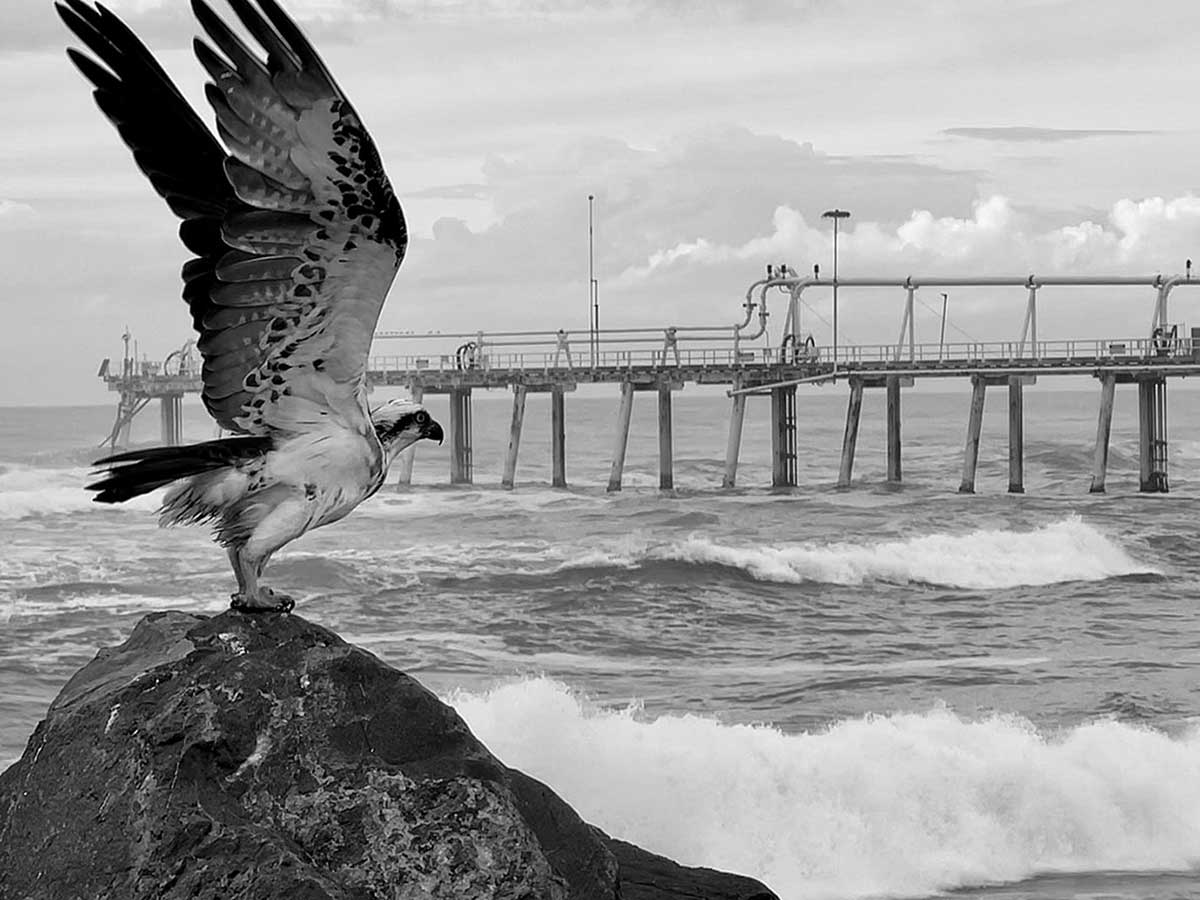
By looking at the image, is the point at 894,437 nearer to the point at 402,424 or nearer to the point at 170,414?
the point at 170,414

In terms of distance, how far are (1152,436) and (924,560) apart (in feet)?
70.3

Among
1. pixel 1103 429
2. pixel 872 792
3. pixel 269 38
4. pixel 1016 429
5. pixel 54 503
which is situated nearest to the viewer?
pixel 269 38

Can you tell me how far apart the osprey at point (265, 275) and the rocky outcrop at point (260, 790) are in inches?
17.4

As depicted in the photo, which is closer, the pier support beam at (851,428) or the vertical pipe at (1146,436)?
the vertical pipe at (1146,436)

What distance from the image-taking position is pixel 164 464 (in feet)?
22.3

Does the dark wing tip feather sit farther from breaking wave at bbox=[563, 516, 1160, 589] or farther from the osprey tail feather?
breaking wave at bbox=[563, 516, 1160, 589]

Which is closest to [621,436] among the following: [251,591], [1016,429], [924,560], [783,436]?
[783,436]

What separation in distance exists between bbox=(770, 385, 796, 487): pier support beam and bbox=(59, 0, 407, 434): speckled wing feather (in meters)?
46.4

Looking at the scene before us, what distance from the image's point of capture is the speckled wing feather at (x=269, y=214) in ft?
21.0

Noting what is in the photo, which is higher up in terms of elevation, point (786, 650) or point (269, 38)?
point (269, 38)

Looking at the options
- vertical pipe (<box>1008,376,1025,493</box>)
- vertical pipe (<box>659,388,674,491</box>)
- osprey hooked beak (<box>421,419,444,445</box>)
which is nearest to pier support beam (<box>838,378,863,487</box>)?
vertical pipe (<box>1008,376,1025,493</box>)

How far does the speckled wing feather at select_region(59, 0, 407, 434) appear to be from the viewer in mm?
6414

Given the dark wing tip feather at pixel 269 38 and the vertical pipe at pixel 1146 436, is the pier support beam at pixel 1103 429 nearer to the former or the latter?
the vertical pipe at pixel 1146 436

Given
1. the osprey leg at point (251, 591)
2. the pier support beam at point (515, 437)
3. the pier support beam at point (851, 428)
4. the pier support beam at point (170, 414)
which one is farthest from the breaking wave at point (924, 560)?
the pier support beam at point (170, 414)
